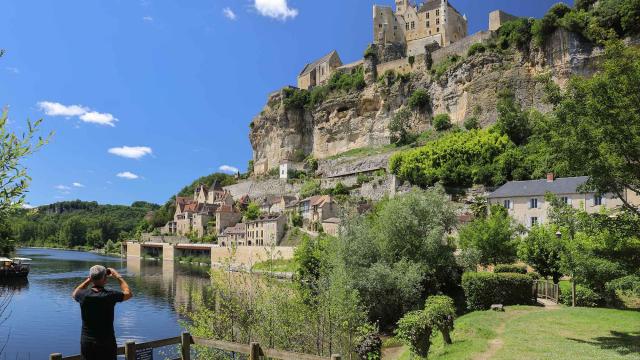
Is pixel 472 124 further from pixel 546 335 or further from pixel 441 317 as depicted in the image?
pixel 441 317

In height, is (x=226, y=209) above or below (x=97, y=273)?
above

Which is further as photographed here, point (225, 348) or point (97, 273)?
point (225, 348)

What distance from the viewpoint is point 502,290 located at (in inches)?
807

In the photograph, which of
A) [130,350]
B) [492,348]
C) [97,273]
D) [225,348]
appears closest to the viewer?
[97,273]

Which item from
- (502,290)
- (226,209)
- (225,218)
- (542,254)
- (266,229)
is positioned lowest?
(502,290)

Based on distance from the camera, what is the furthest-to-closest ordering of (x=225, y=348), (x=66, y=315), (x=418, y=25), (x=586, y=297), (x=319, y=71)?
(x=319, y=71) < (x=418, y=25) < (x=66, y=315) < (x=586, y=297) < (x=225, y=348)

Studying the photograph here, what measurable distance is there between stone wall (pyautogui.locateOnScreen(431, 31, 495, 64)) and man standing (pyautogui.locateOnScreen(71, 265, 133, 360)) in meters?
62.1

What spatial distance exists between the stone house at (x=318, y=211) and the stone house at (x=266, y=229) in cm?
310

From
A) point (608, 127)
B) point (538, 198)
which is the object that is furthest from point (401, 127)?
point (608, 127)

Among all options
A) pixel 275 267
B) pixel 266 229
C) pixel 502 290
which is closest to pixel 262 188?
pixel 266 229

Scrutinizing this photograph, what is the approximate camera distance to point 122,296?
6.51 m

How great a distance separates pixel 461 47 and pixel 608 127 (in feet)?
181

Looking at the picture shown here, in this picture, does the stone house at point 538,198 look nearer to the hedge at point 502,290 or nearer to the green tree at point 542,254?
the green tree at point 542,254

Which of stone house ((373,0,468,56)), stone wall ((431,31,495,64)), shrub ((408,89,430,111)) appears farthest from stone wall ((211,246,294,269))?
stone house ((373,0,468,56))
